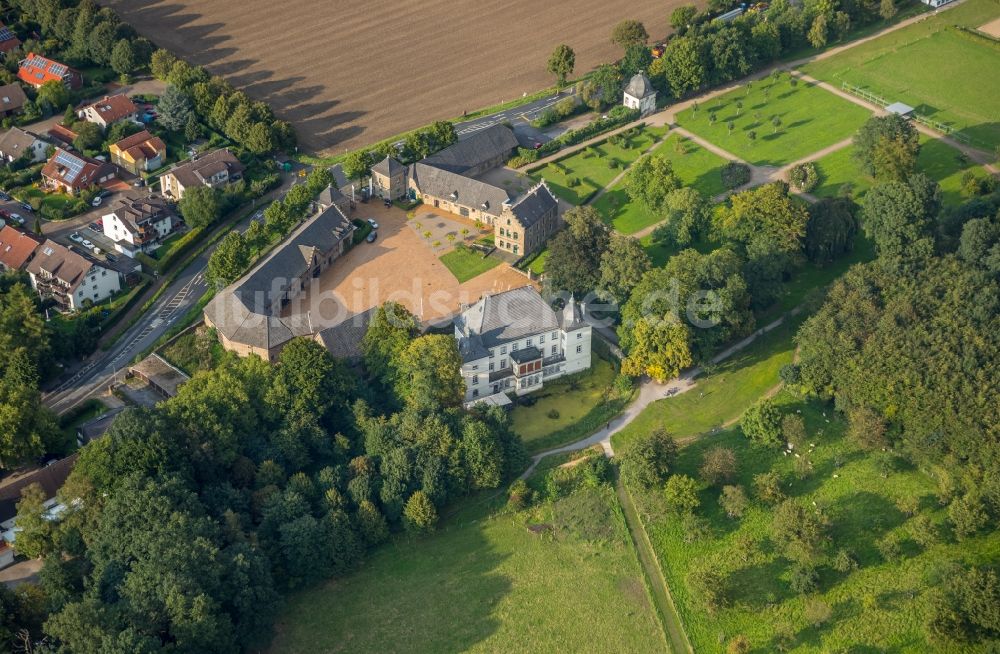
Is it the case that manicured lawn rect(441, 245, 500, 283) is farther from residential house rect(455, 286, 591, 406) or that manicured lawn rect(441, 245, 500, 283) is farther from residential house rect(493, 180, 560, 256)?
residential house rect(455, 286, 591, 406)

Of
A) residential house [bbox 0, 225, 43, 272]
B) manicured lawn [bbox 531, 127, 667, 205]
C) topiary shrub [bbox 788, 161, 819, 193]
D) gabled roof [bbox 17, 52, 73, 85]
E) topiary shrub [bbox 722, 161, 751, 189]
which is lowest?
topiary shrub [bbox 788, 161, 819, 193]

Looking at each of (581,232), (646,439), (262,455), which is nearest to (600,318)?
(581,232)

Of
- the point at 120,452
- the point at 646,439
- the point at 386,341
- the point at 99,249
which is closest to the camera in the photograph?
the point at 120,452

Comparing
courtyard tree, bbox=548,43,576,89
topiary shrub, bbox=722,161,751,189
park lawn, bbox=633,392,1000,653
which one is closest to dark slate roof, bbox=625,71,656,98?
courtyard tree, bbox=548,43,576,89

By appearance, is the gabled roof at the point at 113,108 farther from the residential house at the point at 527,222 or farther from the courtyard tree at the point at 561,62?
the courtyard tree at the point at 561,62

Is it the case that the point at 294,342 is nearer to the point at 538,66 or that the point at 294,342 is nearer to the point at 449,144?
the point at 449,144

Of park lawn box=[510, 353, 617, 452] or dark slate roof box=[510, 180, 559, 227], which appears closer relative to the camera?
park lawn box=[510, 353, 617, 452]
